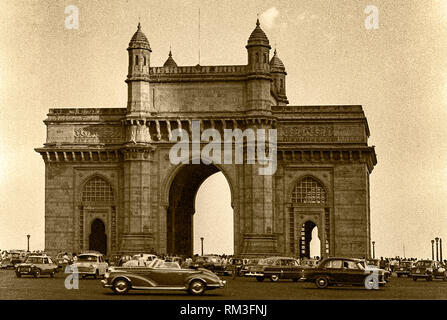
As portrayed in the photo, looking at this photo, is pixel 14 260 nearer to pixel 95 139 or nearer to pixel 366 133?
pixel 95 139

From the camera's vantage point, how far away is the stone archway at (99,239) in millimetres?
80644

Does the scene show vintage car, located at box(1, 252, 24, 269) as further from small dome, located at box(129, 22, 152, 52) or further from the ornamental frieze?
the ornamental frieze

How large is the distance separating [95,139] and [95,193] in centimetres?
442

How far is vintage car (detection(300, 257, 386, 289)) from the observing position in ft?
144

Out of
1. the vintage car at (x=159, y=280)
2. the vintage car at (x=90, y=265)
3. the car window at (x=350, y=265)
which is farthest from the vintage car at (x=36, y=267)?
the car window at (x=350, y=265)

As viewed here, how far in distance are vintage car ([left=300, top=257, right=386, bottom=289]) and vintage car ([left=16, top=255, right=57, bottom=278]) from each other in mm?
17215

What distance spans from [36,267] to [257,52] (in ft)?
96.6

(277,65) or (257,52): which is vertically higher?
(277,65)

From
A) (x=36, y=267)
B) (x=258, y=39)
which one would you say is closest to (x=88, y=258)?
(x=36, y=267)

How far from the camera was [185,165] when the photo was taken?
78.3 meters

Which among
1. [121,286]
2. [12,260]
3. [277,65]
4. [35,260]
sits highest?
[277,65]

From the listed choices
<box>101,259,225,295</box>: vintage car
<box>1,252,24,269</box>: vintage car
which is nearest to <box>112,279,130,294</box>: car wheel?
<box>101,259,225,295</box>: vintage car

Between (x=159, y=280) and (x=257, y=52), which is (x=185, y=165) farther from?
(x=159, y=280)
